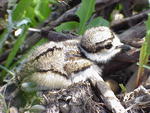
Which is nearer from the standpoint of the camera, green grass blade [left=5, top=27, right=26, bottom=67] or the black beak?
the black beak

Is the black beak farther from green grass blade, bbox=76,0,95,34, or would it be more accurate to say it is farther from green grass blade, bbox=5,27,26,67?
green grass blade, bbox=5,27,26,67

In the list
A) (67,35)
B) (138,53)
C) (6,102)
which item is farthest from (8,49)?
(138,53)

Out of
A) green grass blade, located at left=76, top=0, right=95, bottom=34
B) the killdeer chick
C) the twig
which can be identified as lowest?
the twig

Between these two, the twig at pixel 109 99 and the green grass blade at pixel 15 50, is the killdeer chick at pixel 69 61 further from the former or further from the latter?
the green grass blade at pixel 15 50

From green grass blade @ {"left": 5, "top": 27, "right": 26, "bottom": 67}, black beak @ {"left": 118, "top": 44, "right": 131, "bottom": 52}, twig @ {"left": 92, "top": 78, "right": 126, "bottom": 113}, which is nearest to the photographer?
twig @ {"left": 92, "top": 78, "right": 126, "bottom": 113}

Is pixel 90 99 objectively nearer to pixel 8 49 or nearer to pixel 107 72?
pixel 107 72

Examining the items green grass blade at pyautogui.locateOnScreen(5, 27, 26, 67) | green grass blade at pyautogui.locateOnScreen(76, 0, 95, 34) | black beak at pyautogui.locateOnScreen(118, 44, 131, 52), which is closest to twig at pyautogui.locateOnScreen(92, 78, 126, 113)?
black beak at pyautogui.locateOnScreen(118, 44, 131, 52)

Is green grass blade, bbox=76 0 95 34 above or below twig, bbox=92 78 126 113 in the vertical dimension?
above

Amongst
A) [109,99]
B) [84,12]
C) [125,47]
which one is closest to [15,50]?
[84,12]

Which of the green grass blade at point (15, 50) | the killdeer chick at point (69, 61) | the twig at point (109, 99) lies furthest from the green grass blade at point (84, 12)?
the twig at point (109, 99)
